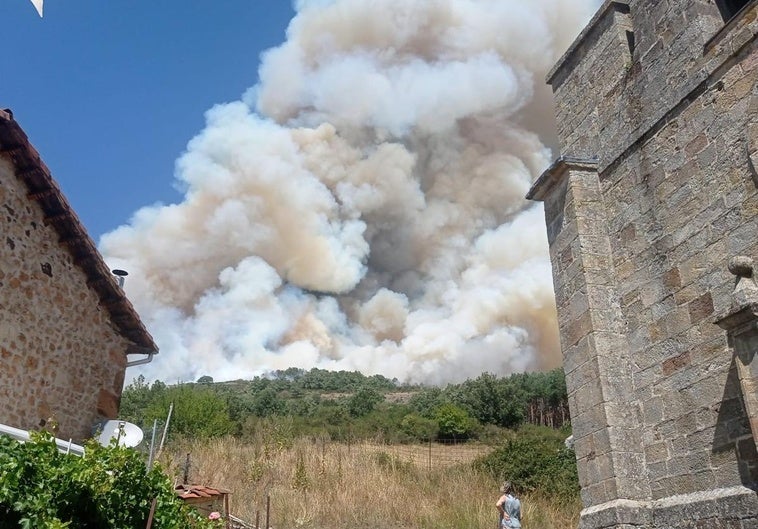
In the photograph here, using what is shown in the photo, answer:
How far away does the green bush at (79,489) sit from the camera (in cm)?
507

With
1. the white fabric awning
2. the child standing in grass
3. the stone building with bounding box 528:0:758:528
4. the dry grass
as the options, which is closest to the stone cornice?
the stone building with bounding box 528:0:758:528

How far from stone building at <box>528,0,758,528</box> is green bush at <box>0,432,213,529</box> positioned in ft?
13.8

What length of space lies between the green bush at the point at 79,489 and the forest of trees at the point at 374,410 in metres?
13.7

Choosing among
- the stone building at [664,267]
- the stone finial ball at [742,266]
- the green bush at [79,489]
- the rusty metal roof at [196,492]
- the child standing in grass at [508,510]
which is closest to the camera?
the stone finial ball at [742,266]

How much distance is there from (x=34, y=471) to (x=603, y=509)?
4841mm

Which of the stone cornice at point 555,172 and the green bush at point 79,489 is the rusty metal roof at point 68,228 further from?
the stone cornice at point 555,172

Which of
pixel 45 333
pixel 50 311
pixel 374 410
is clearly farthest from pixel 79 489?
pixel 374 410

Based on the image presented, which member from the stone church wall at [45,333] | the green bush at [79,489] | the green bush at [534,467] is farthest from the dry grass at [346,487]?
the green bush at [79,489]

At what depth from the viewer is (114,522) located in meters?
5.96

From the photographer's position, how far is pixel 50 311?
9.68 m

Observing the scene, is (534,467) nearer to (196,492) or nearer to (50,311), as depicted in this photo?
(196,492)

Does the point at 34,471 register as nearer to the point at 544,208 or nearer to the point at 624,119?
the point at 544,208

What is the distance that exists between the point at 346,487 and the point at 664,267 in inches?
415

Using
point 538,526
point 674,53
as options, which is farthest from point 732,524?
point 538,526
